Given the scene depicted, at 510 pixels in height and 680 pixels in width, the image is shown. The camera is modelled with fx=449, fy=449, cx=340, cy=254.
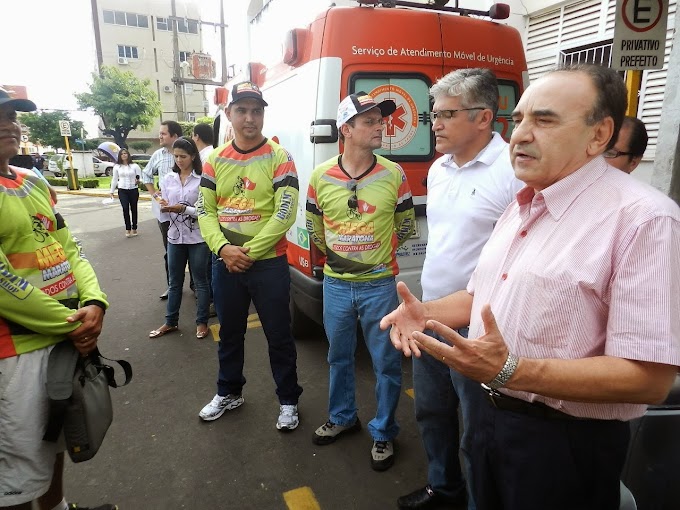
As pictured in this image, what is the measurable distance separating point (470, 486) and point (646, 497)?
55 cm

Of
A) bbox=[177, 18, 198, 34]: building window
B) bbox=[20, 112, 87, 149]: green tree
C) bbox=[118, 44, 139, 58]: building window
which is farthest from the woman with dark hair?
bbox=[177, 18, 198, 34]: building window

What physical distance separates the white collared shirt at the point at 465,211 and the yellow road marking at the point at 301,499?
4.00 feet

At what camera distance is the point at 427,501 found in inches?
86.9

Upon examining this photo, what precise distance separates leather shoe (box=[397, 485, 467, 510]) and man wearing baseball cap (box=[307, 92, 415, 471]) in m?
0.31

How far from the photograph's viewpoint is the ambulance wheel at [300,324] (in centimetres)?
403

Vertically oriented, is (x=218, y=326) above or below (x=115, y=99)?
below

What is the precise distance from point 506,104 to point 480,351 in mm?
3319

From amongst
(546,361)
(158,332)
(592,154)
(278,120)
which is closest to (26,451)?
(546,361)

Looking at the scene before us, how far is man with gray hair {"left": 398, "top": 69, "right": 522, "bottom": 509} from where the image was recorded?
6.40 ft

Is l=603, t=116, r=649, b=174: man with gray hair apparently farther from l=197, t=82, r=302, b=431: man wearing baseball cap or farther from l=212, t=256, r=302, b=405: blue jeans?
l=212, t=256, r=302, b=405: blue jeans

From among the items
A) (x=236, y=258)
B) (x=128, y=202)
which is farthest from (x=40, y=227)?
(x=128, y=202)

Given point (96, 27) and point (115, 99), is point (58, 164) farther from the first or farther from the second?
point (96, 27)

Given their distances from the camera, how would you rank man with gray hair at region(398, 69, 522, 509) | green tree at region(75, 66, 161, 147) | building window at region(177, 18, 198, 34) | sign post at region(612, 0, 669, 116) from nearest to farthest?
man with gray hair at region(398, 69, 522, 509) < sign post at region(612, 0, 669, 116) < green tree at region(75, 66, 161, 147) < building window at region(177, 18, 198, 34)

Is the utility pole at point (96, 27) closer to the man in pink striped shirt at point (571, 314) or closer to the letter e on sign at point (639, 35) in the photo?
the letter e on sign at point (639, 35)
